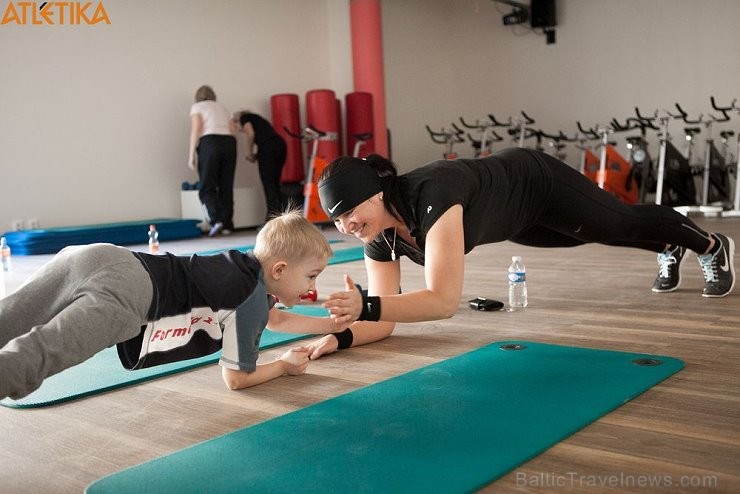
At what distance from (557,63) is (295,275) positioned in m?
10.0

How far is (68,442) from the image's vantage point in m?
1.95

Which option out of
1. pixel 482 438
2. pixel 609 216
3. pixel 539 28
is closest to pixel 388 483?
pixel 482 438

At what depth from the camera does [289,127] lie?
9.77 metres

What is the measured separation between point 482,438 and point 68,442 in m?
1.00

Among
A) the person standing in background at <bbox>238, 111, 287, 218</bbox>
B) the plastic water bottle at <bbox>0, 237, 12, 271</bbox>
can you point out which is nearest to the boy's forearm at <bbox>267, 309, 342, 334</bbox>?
the plastic water bottle at <bbox>0, 237, 12, 271</bbox>

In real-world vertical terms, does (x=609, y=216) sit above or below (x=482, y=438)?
above

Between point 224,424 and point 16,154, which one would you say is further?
point 16,154

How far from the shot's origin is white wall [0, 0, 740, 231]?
8.23 meters

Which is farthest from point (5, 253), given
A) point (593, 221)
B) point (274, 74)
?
point (274, 74)

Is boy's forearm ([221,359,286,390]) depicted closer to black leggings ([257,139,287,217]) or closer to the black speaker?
black leggings ([257,139,287,217])

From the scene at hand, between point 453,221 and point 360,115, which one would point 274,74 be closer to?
point 360,115

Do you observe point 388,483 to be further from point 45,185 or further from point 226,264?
point 45,185

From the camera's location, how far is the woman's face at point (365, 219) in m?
2.44

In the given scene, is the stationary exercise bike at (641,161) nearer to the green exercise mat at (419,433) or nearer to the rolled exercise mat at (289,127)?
the rolled exercise mat at (289,127)
